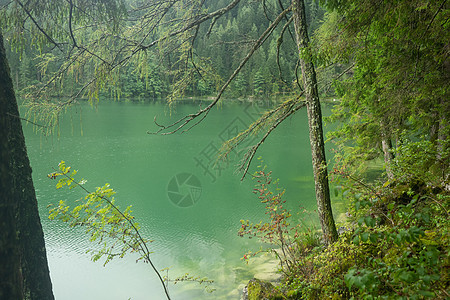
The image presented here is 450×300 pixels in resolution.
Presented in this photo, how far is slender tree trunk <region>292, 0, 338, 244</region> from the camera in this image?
3.65 m

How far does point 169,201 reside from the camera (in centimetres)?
1017

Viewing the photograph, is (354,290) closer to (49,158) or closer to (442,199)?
(442,199)

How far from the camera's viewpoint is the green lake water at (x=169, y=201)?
5875 millimetres

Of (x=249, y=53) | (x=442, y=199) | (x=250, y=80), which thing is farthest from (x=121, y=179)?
(x=250, y=80)

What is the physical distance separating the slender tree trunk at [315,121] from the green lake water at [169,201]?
2.80ft

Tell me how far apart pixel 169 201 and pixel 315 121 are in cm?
742

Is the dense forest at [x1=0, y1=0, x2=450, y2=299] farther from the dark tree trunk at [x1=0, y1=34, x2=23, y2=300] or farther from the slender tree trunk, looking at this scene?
the dark tree trunk at [x1=0, y1=34, x2=23, y2=300]

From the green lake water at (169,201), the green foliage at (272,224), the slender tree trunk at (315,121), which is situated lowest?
the green lake water at (169,201)

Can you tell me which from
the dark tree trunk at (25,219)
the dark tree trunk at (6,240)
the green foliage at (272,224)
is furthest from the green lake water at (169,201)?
the green foliage at (272,224)

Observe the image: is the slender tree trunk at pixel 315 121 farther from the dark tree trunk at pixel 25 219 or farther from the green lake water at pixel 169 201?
the dark tree trunk at pixel 25 219

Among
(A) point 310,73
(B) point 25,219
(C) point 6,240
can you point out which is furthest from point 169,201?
(C) point 6,240

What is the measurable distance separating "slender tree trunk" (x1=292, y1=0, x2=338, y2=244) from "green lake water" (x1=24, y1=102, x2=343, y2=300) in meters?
0.85

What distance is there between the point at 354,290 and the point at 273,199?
4.48 ft

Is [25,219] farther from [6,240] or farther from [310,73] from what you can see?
[310,73]
